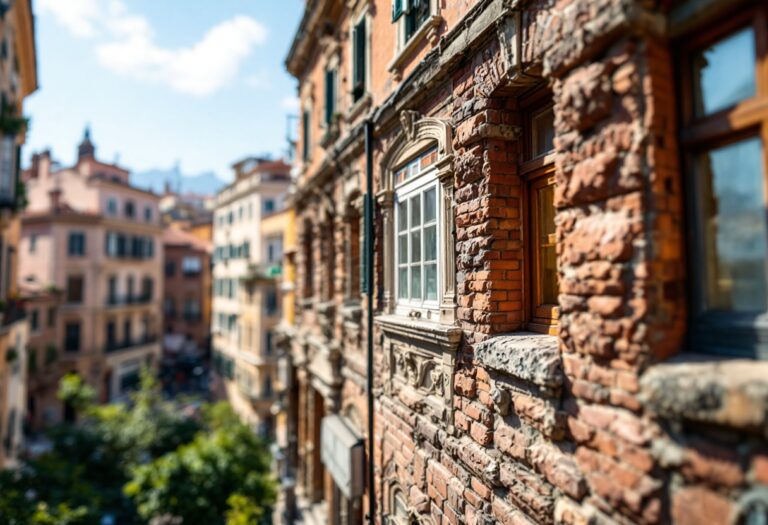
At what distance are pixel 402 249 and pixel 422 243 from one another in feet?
2.65

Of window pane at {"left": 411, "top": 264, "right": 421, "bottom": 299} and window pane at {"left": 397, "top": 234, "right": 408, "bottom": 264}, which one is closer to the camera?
window pane at {"left": 411, "top": 264, "right": 421, "bottom": 299}

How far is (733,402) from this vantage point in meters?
2.07

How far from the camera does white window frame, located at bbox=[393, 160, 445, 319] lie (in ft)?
16.9

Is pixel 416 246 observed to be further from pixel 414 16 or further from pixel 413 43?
pixel 414 16

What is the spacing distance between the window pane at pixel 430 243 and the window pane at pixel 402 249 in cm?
67

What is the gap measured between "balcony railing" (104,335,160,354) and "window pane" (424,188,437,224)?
32.4m

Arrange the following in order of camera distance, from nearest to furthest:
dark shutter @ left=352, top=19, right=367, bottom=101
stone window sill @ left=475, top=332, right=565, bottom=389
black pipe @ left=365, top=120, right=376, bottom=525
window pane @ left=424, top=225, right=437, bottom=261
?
1. stone window sill @ left=475, top=332, right=565, bottom=389
2. window pane @ left=424, top=225, right=437, bottom=261
3. black pipe @ left=365, top=120, right=376, bottom=525
4. dark shutter @ left=352, top=19, right=367, bottom=101

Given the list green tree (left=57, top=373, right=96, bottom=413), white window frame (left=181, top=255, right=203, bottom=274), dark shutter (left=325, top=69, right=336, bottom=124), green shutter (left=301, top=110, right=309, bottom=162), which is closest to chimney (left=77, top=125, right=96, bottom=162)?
white window frame (left=181, top=255, right=203, bottom=274)

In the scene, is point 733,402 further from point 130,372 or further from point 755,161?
point 130,372

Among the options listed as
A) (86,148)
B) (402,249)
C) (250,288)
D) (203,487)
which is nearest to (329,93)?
(402,249)

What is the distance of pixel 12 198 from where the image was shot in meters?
15.0

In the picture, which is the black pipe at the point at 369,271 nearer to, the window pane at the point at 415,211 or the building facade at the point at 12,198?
the window pane at the point at 415,211

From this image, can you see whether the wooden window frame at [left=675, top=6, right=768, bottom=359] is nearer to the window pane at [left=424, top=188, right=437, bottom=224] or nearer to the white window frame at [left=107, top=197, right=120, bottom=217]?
the window pane at [left=424, top=188, right=437, bottom=224]

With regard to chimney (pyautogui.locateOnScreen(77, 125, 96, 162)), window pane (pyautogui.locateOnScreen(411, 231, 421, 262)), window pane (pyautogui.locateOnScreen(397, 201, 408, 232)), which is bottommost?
window pane (pyautogui.locateOnScreen(411, 231, 421, 262))
